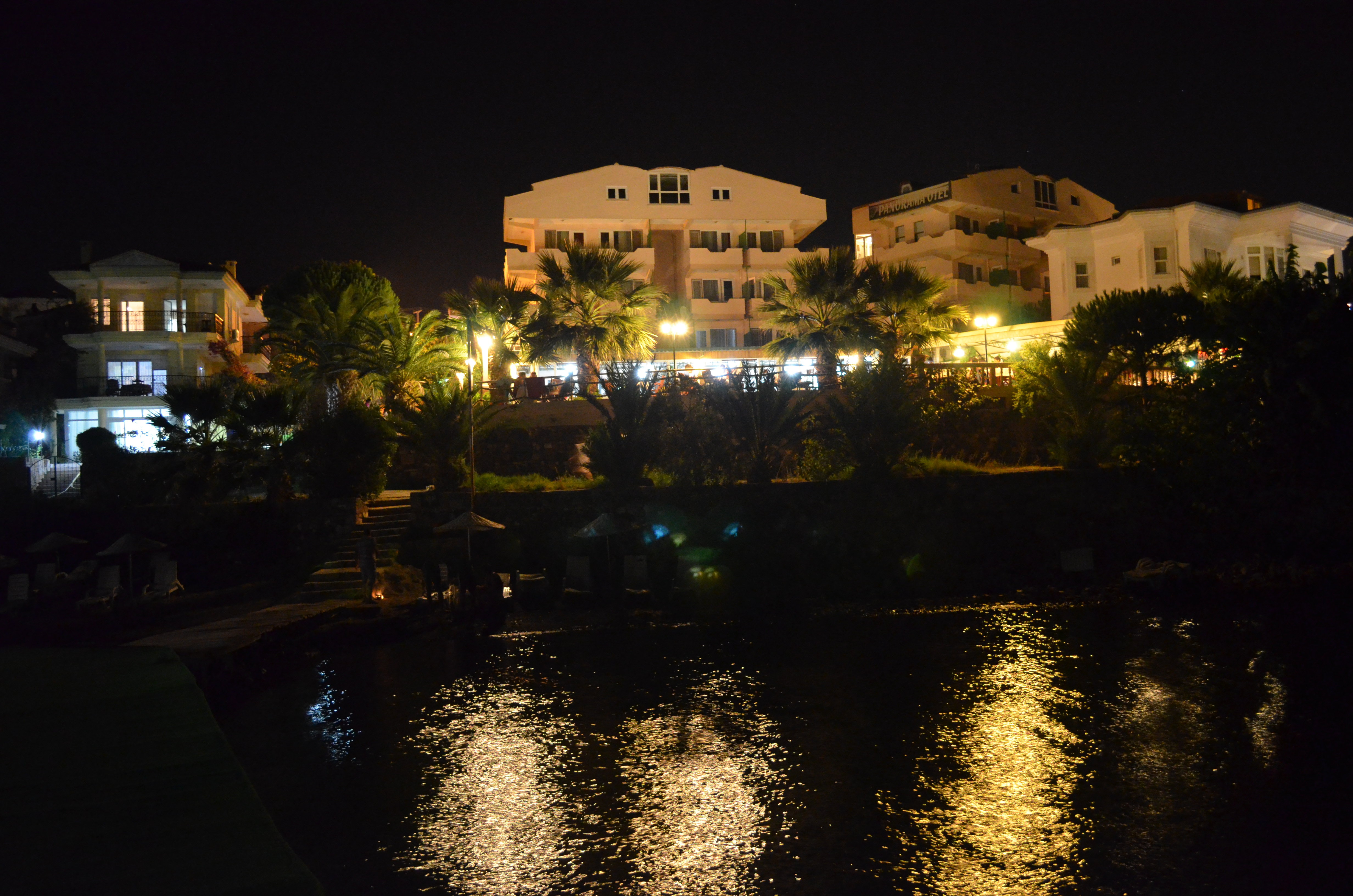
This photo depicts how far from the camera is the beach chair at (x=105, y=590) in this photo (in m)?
20.0

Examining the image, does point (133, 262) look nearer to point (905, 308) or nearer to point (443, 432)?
point (443, 432)

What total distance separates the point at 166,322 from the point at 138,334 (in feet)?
4.93

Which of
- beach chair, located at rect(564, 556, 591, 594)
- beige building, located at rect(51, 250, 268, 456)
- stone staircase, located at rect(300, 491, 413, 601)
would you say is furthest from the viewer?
beige building, located at rect(51, 250, 268, 456)

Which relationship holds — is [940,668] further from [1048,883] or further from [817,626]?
[1048,883]

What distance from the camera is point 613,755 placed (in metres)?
10.7

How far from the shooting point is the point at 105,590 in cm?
2072

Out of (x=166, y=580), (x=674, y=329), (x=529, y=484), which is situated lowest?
(x=166, y=580)

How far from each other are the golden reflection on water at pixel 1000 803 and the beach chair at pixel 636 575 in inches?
365

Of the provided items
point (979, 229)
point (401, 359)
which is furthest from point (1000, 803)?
point (979, 229)

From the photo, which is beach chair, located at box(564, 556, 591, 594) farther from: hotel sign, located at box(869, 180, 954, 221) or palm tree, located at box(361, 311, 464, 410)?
hotel sign, located at box(869, 180, 954, 221)

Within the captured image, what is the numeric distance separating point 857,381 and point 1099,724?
15173 millimetres

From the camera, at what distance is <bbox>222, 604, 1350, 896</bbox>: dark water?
768 centimetres

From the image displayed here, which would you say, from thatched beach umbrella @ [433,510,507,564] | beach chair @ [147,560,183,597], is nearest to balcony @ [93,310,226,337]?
beach chair @ [147,560,183,597]

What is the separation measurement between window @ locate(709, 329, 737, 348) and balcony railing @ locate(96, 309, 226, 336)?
24.8 metres
